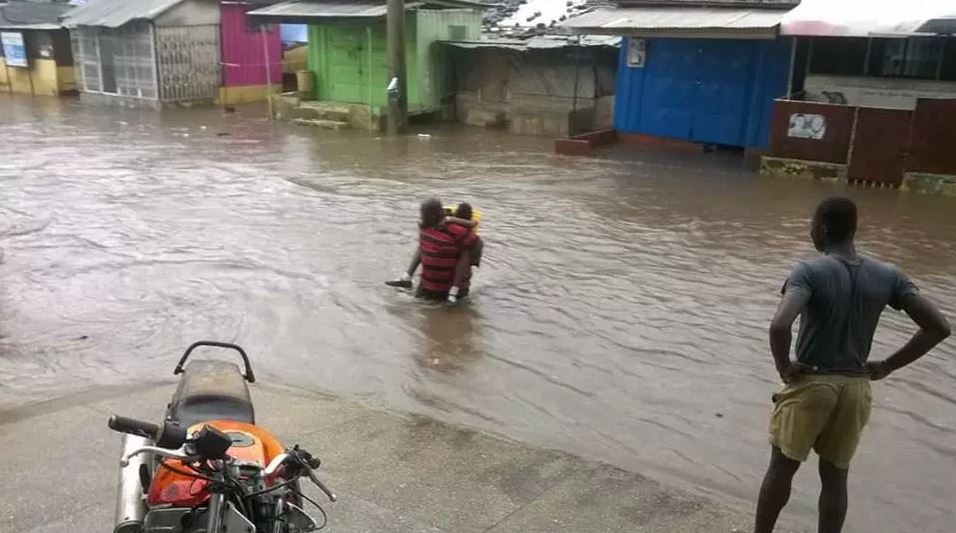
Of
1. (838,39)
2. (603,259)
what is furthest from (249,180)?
(838,39)

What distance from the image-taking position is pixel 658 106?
60.1 feet

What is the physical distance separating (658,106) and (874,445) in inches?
536

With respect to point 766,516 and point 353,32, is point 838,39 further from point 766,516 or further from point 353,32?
point 766,516

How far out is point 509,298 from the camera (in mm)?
8781

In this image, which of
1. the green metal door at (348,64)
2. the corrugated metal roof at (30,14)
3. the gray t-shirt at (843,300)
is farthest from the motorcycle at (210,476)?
the corrugated metal roof at (30,14)

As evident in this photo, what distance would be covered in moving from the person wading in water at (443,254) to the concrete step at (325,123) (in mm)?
14354

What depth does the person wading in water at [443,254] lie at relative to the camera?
8281 mm

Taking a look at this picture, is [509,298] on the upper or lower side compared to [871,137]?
lower

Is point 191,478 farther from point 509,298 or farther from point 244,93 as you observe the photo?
point 244,93

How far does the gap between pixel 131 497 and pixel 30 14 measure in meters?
35.7

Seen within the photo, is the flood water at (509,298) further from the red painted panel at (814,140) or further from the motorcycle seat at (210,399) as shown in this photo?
Result: the motorcycle seat at (210,399)

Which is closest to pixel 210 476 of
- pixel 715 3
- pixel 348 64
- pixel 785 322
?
pixel 785 322

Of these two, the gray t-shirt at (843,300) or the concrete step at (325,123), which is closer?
the gray t-shirt at (843,300)

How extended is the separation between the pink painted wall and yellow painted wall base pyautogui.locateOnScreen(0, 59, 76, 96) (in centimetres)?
714
